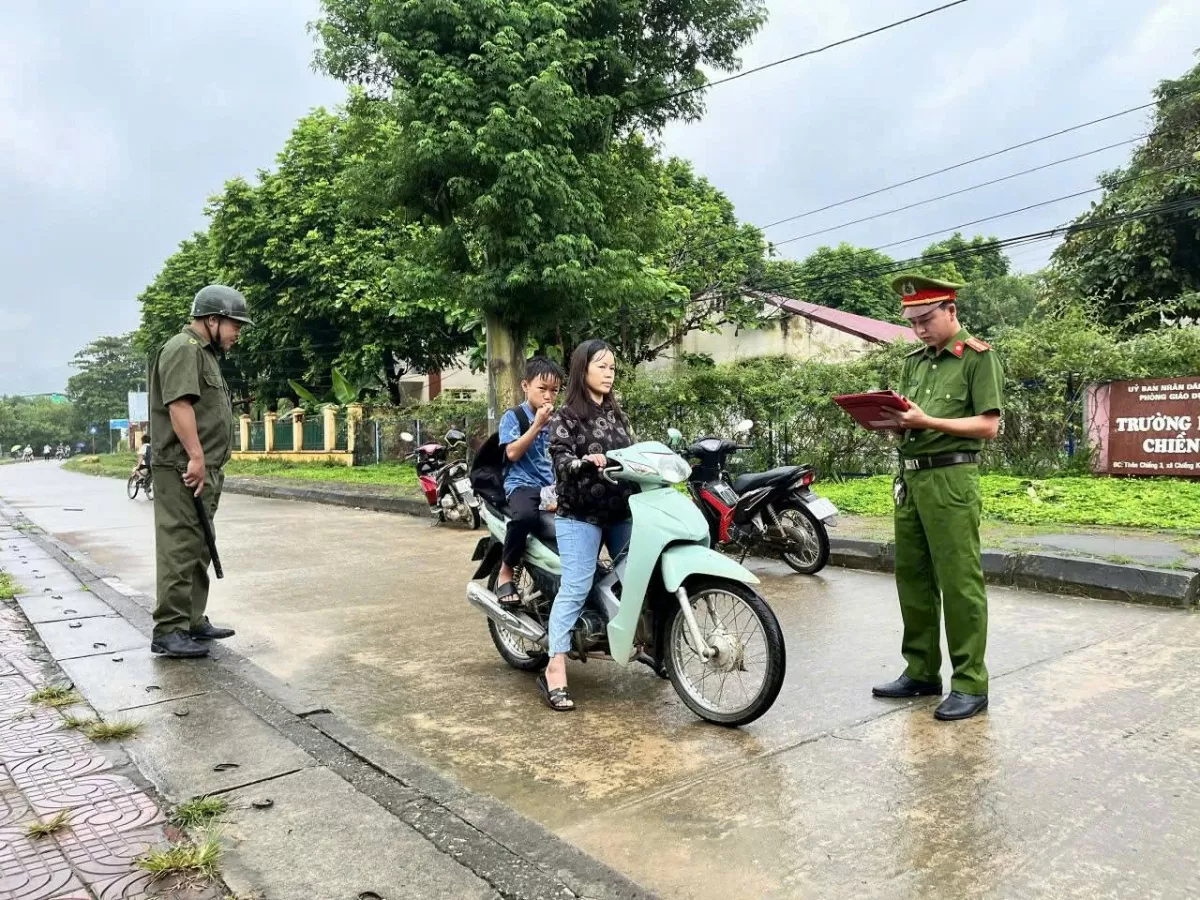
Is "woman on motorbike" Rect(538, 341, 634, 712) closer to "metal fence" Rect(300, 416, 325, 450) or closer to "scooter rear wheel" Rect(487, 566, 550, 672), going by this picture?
"scooter rear wheel" Rect(487, 566, 550, 672)

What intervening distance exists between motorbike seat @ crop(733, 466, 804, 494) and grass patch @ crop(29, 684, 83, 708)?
4.64 metres

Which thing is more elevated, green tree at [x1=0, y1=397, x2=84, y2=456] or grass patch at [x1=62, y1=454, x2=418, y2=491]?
green tree at [x1=0, y1=397, x2=84, y2=456]

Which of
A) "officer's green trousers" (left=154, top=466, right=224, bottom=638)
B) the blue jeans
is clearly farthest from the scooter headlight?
"officer's green trousers" (left=154, top=466, right=224, bottom=638)

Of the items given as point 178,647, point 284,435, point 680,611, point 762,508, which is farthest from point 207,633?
point 284,435

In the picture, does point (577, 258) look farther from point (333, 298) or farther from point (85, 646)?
point (333, 298)

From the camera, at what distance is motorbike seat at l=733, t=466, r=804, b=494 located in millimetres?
6836

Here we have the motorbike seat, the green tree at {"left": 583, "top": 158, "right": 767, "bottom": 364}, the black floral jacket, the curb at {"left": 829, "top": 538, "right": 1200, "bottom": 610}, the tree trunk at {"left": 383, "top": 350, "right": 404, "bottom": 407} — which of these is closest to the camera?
the black floral jacket

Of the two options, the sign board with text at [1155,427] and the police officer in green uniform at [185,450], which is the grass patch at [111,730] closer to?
the police officer in green uniform at [185,450]

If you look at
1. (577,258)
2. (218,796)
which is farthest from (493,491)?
(577,258)

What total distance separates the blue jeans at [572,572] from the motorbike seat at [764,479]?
3.14m

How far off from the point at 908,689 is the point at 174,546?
3.71 m

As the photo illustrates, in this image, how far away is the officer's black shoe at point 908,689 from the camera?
3.87 m

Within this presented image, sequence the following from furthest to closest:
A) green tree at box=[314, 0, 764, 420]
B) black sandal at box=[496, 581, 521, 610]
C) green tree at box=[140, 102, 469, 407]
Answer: green tree at box=[140, 102, 469, 407], green tree at box=[314, 0, 764, 420], black sandal at box=[496, 581, 521, 610]

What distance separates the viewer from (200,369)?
184 inches
